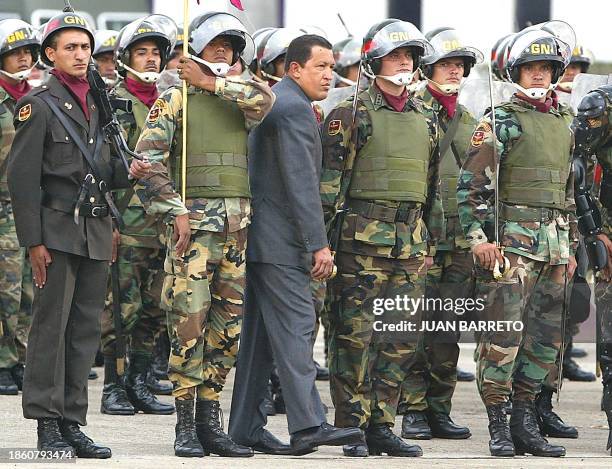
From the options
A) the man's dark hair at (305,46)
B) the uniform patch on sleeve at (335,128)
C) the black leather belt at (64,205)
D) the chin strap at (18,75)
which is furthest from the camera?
the chin strap at (18,75)

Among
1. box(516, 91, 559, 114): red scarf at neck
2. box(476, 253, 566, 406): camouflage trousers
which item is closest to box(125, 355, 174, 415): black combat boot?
box(476, 253, 566, 406): camouflage trousers

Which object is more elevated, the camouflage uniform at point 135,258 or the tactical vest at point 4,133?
the tactical vest at point 4,133

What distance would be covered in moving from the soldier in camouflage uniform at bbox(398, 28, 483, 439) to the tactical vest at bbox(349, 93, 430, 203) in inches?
31.7

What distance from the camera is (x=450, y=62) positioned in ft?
34.8

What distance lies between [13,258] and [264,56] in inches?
85.4

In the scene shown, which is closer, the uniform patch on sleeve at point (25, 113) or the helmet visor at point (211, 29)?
the uniform patch on sleeve at point (25, 113)

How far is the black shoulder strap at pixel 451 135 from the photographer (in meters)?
10.2

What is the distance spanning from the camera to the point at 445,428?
9.89 metres

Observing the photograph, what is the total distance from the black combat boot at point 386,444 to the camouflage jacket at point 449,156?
1.41 metres

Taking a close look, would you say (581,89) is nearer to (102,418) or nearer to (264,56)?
(264,56)

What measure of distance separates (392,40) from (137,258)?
2313 mm

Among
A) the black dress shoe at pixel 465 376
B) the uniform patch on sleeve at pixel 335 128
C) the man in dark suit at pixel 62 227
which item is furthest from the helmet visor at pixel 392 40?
the black dress shoe at pixel 465 376

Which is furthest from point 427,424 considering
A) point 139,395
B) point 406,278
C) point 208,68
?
point 208,68

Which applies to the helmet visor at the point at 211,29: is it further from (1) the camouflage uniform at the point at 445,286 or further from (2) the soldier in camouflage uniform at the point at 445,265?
(1) the camouflage uniform at the point at 445,286
